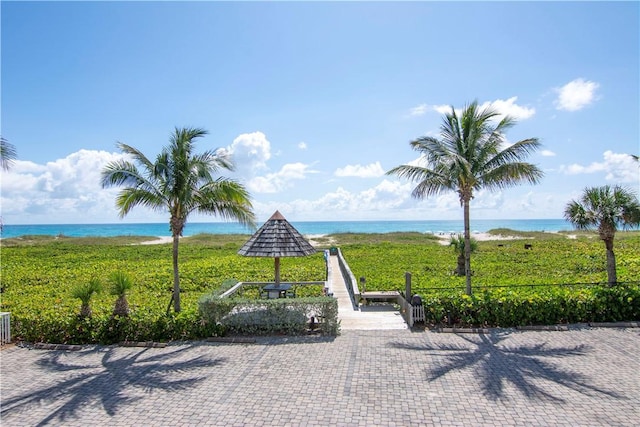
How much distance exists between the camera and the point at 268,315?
1043 centimetres

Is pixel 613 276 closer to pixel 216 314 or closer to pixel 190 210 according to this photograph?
pixel 216 314

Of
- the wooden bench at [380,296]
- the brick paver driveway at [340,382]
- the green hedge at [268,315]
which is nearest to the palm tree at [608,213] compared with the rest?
the brick paver driveway at [340,382]

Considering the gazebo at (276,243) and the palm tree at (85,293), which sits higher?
the gazebo at (276,243)

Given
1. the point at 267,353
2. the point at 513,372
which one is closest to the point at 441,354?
the point at 513,372

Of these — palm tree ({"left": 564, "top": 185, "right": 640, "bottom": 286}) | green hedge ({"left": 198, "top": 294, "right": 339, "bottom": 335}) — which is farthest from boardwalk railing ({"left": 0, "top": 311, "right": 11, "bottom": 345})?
palm tree ({"left": 564, "top": 185, "right": 640, "bottom": 286})

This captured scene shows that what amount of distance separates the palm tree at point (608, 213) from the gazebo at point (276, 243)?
377 inches

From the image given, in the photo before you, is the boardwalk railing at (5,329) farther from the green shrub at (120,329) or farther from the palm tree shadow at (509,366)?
the palm tree shadow at (509,366)

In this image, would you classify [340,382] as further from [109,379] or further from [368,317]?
[368,317]

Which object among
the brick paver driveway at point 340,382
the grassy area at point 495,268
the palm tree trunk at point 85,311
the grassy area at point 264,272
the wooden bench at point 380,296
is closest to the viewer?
the brick paver driveway at point 340,382

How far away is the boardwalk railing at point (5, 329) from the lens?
403 inches

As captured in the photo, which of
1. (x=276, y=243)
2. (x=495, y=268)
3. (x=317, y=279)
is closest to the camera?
(x=276, y=243)

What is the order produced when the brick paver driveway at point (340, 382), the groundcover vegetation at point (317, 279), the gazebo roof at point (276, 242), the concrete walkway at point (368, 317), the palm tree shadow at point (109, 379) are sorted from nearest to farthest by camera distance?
the brick paver driveway at point (340, 382) → the palm tree shadow at point (109, 379) → the groundcover vegetation at point (317, 279) → the concrete walkway at point (368, 317) → the gazebo roof at point (276, 242)

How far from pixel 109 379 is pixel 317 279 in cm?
1281

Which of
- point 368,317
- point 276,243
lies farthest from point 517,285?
point 276,243
